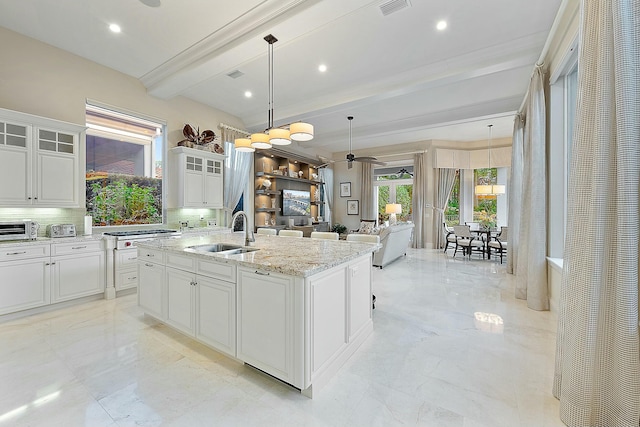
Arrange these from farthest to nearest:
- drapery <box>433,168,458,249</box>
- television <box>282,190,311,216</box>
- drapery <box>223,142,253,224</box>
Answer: drapery <box>433,168,458,249</box>
television <box>282,190,311,216</box>
drapery <box>223,142,253,224</box>

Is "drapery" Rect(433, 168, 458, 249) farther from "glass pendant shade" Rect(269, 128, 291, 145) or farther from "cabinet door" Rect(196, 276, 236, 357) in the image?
"cabinet door" Rect(196, 276, 236, 357)

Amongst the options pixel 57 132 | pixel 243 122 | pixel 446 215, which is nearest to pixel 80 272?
pixel 57 132

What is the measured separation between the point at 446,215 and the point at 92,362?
29.5 feet

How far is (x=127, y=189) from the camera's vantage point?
15.3ft

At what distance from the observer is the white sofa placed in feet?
18.5

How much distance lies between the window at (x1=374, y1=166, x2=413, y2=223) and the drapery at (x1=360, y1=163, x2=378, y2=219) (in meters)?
0.38

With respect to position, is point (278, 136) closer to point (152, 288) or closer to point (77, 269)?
point (152, 288)

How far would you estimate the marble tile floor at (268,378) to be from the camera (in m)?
1.68

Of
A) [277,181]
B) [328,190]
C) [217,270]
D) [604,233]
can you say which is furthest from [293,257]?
[328,190]

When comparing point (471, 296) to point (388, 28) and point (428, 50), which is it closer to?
point (428, 50)

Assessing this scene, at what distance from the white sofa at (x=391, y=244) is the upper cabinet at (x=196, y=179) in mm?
3433

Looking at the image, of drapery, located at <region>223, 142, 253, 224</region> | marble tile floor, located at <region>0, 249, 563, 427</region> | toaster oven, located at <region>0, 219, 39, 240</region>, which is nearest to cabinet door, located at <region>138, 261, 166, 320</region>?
marble tile floor, located at <region>0, 249, 563, 427</region>

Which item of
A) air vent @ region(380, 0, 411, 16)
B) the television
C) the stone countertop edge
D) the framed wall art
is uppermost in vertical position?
air vent @ region(380, 0, 411, 16)

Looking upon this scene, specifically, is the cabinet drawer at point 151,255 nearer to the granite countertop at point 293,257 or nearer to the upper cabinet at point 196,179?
the granite countertop at point 293,257
